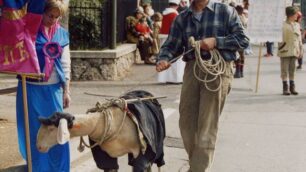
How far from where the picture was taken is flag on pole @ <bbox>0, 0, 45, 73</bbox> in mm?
4988

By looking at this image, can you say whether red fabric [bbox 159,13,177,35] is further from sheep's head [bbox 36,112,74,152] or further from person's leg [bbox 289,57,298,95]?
sheep's head [bbox 36,112,74,152]

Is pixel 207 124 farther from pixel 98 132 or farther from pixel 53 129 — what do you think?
pixel 53 129

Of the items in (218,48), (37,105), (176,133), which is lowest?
(176,133)

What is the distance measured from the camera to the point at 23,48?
5.05 m

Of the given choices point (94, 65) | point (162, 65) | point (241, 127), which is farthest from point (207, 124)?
point (94, 65)

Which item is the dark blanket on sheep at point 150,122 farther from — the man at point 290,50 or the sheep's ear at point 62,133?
the man at point 290,50

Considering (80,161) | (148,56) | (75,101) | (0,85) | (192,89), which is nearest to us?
(192,89)

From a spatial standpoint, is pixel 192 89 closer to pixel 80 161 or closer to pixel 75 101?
pixel 80 161

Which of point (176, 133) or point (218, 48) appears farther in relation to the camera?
point (176, 133)

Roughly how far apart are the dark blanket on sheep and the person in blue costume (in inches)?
29.4

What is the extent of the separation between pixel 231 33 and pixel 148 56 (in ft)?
37.9

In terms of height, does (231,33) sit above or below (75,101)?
above

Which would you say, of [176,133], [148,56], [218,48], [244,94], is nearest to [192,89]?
[218,48]

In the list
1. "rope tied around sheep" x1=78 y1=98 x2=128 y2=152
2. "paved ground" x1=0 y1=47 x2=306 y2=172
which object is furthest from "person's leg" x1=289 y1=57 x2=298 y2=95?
"rope tied around sheep" x1=78 y1=98 x2=128 y2=152
